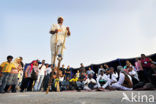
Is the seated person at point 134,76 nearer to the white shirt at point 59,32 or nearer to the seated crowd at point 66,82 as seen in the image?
the seated crowd at point 66,82

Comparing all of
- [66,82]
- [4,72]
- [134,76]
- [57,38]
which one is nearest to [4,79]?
[4,72]

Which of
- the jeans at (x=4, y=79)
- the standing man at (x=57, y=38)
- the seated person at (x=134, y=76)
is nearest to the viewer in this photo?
the standing man at (x=57, y=38)

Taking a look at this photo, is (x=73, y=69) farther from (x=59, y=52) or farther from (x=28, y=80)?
(x=59, y=52)

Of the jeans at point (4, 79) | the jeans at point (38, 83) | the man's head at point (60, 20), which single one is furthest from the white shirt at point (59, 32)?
the jeans at point (38, 83)

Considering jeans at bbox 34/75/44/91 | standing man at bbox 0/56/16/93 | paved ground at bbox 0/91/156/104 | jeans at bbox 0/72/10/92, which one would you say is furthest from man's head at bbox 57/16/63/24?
jeans at bbox 34/75/44/91

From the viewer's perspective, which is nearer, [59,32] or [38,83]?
[59,32]

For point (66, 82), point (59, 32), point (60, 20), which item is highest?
point (60, 20)

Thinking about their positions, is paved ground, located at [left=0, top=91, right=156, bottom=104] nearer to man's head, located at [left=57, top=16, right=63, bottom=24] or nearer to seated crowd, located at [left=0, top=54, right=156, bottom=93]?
seated crowd, located at [left=0, top=54, right=156, bottom=93]

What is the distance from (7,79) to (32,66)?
1.54 metres

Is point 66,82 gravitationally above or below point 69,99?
below

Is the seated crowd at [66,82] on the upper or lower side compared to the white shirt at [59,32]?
lower

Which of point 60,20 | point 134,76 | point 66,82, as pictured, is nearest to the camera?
point 60,20

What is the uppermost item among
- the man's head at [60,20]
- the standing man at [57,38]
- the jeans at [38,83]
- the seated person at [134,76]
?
the man's head at [60,20]

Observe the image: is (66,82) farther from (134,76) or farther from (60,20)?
(60,20)
